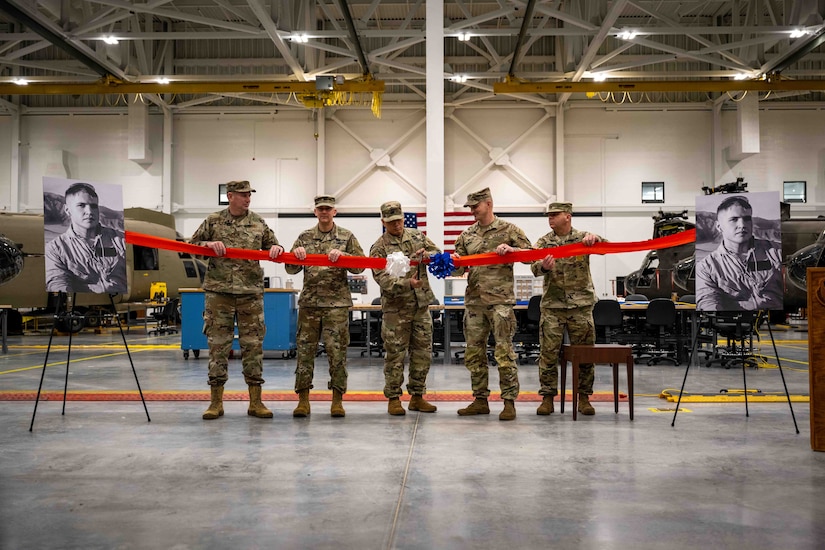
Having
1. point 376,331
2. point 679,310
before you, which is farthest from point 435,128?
point 679,310

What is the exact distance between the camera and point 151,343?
13.8m

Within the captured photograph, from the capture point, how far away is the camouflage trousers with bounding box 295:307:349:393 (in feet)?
17.8

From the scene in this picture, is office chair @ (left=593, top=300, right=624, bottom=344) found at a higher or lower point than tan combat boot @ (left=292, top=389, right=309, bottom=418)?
higher

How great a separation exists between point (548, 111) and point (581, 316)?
54.7 ft

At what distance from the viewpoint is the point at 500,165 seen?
20750 millimetres

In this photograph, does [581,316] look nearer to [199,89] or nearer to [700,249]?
[700,249]

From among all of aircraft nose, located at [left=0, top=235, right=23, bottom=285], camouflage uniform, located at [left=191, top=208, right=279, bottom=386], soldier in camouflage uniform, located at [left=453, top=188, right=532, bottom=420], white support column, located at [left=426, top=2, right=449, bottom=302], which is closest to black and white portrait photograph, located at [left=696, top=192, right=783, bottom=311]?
soldier in camouflage uniform, located at [left=453, top=188, right=532, bottom=420]

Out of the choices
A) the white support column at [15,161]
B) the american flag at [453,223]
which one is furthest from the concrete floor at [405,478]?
the white support column at [15,161]

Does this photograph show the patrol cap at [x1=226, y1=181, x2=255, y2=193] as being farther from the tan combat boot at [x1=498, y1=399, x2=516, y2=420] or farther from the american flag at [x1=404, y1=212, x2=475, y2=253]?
the american flag at [x1=404, y1=212, x2=475, y2=253]

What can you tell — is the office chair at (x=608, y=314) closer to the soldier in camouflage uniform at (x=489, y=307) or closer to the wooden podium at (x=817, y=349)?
the soldier in camouflage uniform at (x=489, y=307)

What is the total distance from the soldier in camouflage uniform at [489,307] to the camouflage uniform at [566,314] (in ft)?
1.18

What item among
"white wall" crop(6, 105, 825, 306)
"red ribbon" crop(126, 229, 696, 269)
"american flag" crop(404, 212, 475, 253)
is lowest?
"red ribbon" crop(126, 229, 696, 269)

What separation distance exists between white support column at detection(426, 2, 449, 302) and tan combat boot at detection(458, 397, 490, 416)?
5964 millimetres

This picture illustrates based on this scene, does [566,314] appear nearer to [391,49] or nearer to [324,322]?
[324,322]
